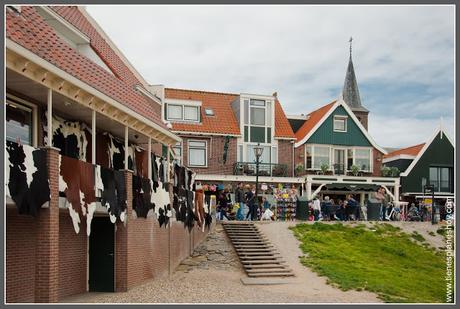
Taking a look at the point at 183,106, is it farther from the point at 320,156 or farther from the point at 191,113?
the point at 320,156

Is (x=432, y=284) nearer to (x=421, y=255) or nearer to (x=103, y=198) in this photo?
(x=421, y=255)

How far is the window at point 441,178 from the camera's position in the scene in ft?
139

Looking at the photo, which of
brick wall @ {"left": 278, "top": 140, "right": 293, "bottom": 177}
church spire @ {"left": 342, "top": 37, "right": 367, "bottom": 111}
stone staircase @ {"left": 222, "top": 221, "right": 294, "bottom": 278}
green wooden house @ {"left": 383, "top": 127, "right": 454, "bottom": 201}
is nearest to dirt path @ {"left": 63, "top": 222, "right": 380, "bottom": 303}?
stone staircase @ {"left": 222, "top": 221, "right": 294, "bottom": 278}

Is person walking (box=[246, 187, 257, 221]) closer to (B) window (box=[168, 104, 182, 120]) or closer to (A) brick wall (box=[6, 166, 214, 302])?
(A) brick wall (box=[6, 166, 214, 302])

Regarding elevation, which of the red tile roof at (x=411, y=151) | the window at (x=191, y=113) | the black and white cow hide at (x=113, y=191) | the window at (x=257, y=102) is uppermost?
the window at (x=257, y=102)

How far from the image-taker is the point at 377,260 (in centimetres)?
2498

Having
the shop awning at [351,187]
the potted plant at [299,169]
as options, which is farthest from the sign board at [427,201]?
the potted plant at [299,169]

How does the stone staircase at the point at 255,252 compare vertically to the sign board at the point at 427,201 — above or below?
below

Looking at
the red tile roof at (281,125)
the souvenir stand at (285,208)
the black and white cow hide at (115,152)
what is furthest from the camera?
the red tile roof at (281,125)

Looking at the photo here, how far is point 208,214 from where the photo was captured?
1034 inches

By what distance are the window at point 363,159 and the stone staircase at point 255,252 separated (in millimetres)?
15602

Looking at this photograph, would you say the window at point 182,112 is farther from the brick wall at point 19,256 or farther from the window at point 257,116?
the brick wall at point 19,256

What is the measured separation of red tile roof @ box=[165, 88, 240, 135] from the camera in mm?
36812

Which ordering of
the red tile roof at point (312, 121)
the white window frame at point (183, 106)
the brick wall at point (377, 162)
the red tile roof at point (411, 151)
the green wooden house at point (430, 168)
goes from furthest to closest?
1. the red tile roof at point (411, 151)
2. the green wooden house at point (430, 168)
3. the brick wall at point (377, 162)
4. the red tile roof at point (312, 121)
5. the white window frame at point (183, 106)
